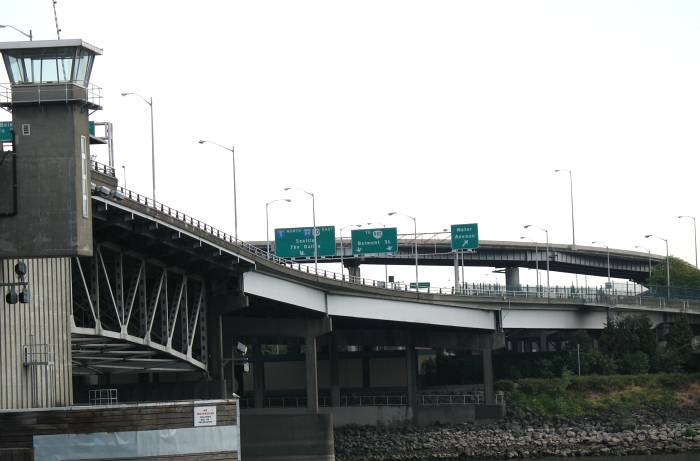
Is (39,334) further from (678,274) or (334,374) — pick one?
(678,274)

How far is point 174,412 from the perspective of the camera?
64188 millimetres

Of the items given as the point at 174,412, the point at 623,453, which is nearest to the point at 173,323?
the point at 174,412

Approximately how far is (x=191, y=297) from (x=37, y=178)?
29205mm

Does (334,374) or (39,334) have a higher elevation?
(39,334)

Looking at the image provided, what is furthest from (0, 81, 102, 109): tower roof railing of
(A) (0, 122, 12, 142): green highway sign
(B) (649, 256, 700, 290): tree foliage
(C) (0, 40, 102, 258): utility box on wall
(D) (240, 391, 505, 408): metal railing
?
(B) (649, 256, 700, 290): tree foliage

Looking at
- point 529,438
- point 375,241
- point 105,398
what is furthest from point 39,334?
point 375,241

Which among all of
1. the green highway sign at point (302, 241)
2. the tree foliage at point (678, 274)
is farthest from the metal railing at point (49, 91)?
the tree foliage at point (678, 274)

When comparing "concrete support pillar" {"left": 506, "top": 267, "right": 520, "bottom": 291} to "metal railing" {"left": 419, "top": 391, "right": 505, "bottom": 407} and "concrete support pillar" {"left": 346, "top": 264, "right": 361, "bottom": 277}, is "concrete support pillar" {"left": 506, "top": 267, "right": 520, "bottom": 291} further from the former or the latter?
"metal railing" {"left": 419, "top": 391, "right": 505, "bottom": 407}

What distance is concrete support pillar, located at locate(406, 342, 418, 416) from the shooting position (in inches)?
4806

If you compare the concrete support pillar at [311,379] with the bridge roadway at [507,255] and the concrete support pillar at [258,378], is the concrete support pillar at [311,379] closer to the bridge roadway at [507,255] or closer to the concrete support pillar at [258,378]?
the concrete support pillar at [258,378]

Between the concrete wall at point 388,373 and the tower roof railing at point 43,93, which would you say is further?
the concrete wall at point 388,373

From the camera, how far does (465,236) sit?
477 feet

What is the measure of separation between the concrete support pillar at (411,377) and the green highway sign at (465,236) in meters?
21.8

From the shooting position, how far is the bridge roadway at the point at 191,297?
2840 inches
